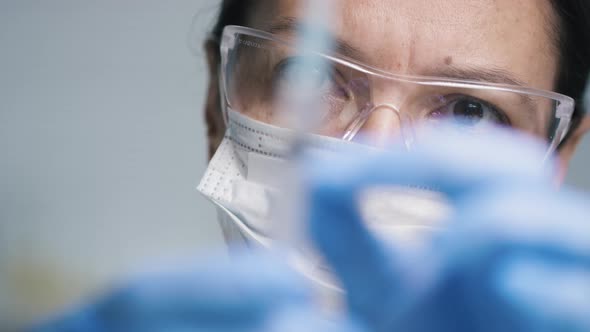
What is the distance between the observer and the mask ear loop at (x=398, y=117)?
0.75 metres

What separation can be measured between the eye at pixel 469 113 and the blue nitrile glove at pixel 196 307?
51 centimetres

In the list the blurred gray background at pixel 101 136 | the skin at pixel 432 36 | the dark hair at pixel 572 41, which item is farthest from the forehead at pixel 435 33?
the blurred gray background at pixel 101 136

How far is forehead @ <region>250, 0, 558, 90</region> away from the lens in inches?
29.7

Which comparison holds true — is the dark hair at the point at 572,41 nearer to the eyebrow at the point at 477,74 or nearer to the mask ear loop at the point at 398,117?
the eyebrow at the point at 477,74

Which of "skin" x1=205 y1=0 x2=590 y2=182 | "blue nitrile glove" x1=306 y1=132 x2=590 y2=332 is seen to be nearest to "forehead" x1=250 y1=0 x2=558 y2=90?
"skin" x1=205 y1=0 x2=590 y2=182

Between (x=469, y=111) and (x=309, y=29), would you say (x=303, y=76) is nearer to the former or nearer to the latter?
(x=309, y=29)

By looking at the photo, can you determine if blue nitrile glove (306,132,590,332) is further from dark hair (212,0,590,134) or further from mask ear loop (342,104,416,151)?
dark hair (212,0,590,134)

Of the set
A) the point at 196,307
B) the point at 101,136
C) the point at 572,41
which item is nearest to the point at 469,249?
the point at 196,307

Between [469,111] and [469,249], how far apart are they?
1.66ft

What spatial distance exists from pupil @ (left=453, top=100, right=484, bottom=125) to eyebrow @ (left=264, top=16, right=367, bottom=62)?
0.15 meters

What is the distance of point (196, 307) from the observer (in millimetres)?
334

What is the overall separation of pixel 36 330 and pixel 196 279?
0.10 meters

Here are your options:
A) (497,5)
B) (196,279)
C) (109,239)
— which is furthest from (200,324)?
(109,239)

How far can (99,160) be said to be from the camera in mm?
1269
